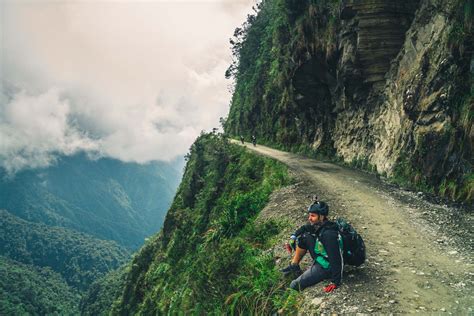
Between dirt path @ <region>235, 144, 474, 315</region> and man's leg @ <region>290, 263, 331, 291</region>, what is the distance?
19 centimetres

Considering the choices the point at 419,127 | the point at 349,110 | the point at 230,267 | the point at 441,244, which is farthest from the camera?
the point at 349,110

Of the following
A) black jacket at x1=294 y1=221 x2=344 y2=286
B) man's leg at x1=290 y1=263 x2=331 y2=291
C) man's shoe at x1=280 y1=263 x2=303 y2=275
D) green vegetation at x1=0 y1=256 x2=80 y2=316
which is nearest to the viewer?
black jacket at x1=294 y1=221 x2=344 y2=286

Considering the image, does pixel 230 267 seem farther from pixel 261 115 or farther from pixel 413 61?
pixel 261 115

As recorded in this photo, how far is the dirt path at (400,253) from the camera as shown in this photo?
6.72 meters

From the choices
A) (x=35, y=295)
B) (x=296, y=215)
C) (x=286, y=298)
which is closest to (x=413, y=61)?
(x=296, y=215)

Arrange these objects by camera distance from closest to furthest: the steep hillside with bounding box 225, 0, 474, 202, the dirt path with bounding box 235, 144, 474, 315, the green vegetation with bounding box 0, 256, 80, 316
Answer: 1. the dirt path with bounding box 235, 144, 474, 315
2. the steep hillside with bounding box 225, 0, 474, 202
3. the green vegetation with bounding box 0, 256, 80, 316

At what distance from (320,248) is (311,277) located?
69 centimetres

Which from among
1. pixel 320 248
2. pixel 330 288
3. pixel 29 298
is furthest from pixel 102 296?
pixel 320 248

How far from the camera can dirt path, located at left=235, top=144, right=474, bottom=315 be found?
22.1 feet

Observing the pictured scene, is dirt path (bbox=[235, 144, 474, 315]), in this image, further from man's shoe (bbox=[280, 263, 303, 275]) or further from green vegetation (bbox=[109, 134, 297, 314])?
green vegetation (bbox=[109, 134, 297, 314])

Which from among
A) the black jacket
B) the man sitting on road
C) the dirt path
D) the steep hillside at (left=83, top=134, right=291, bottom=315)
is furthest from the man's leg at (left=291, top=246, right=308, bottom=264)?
the steep hillside at (left=83, top=134, right=291, bottom=315)

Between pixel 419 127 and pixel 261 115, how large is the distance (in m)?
34.2

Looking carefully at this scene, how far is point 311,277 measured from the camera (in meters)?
7.39

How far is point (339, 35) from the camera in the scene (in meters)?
24.9
